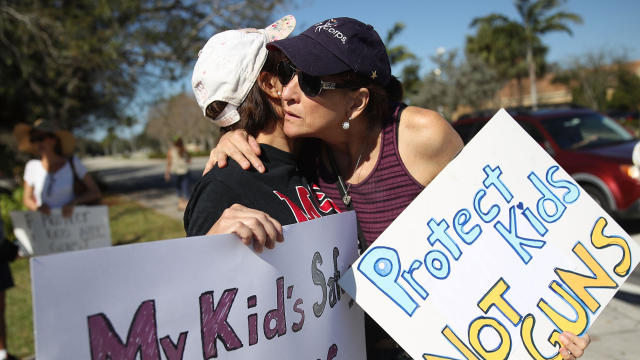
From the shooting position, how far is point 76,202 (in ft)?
16.6

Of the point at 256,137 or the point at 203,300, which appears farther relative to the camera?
the point at 256,137

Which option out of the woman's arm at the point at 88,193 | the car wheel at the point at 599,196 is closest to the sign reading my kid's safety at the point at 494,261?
the woman's arm at the point at 88,193

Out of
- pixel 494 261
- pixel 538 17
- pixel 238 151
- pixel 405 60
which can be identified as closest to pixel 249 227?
pixel 238 151

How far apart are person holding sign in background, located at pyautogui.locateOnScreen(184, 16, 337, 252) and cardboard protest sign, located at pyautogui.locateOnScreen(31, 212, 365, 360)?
3.6 inches

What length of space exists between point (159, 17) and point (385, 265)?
38.5 ft

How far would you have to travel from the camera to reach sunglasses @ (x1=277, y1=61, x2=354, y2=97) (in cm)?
152

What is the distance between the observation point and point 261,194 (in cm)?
138

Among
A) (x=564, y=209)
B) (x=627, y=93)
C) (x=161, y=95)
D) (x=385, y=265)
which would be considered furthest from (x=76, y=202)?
(x=627, y=93)

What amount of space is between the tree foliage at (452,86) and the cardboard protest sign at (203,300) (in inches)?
1097

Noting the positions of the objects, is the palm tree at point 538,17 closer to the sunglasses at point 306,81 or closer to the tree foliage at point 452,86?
the tree foliage at point 452,86

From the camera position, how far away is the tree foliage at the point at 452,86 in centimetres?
2864

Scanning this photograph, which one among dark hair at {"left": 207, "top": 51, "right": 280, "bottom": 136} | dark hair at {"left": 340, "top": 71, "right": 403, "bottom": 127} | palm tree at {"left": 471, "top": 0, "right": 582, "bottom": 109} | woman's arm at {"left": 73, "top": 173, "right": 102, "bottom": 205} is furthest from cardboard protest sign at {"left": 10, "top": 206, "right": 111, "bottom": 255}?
palm tree at {"left": 471, "top": 0, "right": 582, "bottom": 109}

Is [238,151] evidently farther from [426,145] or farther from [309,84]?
[426,145]

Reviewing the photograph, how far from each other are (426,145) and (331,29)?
481 mm
